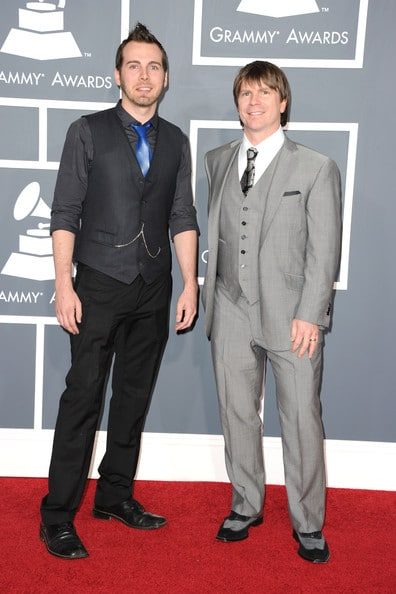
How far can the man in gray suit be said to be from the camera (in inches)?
102

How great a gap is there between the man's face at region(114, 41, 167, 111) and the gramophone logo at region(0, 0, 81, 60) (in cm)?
56

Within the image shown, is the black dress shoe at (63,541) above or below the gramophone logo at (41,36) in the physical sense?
below

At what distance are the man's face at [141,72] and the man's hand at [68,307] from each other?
77 centimetres

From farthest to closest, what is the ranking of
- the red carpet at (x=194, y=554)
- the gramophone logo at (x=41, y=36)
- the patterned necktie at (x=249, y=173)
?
the gramophone logo at (x=41, y=36) → the patterned necktie at (x=249, y=173) → the red carpet at (x=194, y=554)

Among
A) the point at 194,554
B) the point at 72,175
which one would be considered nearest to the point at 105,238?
the point at 72,175

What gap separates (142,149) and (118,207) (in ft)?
0.83

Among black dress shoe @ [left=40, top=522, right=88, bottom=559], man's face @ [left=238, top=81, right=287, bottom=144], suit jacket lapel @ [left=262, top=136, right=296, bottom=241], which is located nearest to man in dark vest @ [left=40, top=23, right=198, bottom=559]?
black dress shoe @ [left=40, top=522, right=88, bottom=559]

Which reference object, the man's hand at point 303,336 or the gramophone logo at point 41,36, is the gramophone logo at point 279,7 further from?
the man's hand at point 303,336

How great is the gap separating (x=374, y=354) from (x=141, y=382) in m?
1.17

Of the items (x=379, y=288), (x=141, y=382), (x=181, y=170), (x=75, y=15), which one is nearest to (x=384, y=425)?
(x=379, y=288)

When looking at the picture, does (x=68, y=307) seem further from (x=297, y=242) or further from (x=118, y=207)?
(x=297, y=242)

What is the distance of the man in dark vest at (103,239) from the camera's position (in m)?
2.68

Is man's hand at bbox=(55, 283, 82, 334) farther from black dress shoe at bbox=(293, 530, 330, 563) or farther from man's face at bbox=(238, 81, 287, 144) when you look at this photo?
black dress shoe at bbox=(293, 530, 330, 563)

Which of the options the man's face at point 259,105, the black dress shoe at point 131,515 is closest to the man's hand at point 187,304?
the man's face at point 259,105
